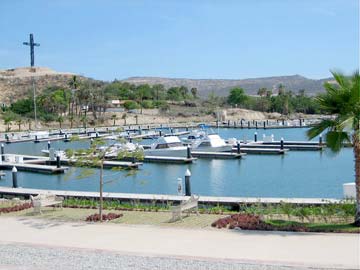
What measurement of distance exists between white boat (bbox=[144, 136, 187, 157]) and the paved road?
1348 inches

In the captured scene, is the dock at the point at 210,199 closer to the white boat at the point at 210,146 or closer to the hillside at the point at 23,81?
the white boat at the point at 210,146

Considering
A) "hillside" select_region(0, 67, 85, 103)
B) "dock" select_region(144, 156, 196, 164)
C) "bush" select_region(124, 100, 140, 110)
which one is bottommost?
"dock" select_region(144, 156, 196, 164)

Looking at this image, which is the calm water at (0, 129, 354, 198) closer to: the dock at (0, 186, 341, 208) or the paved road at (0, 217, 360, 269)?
the dock at (0, 186, 341, 208)

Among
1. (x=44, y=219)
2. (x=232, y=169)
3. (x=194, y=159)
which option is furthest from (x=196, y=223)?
(x=194, y=159)

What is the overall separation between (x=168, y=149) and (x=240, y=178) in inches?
558

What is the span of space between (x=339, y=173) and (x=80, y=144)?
40.5 m

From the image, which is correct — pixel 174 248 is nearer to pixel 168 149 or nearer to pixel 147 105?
pixel 168 149

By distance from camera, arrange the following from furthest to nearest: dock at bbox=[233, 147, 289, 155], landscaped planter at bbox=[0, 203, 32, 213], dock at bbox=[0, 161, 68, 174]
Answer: dock at bbox=[233, 147, 289, 155], dock at bbox=[0, 161, 68, 174], landscaped planter at bbox=[0, 203, 32, 213]

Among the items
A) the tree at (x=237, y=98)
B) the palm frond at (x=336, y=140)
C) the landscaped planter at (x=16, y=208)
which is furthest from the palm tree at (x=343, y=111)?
the tree at (x=237, y=98)

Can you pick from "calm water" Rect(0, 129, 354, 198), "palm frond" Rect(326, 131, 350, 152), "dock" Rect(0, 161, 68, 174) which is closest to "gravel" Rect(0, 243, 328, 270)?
"palm frond" Rect(326, 131, 350, 152)

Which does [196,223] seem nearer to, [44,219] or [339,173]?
[44,219]

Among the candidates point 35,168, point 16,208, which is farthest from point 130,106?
point 16,208

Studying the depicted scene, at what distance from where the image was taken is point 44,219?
1750cm

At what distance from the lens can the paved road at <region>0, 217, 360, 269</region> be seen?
1114 centimetres
